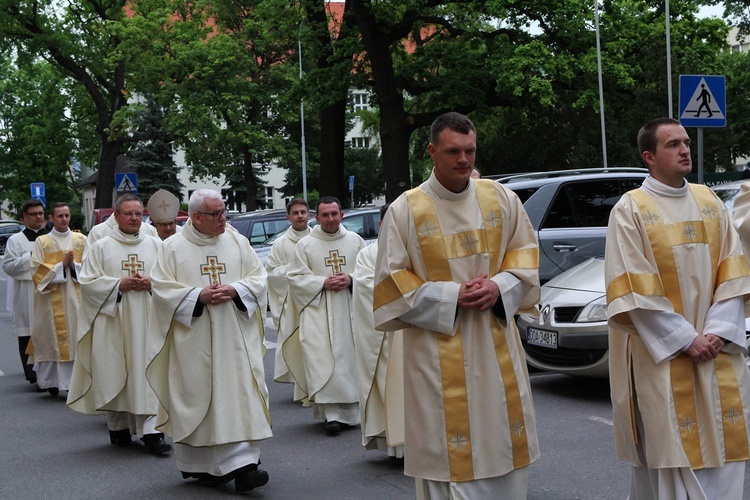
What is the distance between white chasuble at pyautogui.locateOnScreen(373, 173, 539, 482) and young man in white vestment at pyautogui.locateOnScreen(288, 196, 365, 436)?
453cm

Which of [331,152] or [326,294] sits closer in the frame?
[326,294]

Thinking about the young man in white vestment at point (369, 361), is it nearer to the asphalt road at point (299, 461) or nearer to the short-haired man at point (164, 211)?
the asphalt road at point (299, 461)

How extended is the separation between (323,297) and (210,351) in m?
2.61

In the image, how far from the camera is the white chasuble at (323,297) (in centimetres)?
954

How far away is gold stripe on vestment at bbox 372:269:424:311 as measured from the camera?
4.78m

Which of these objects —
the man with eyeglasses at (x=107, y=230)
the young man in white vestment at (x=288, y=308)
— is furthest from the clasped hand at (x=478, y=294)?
the man with eyeglasses at (x=107, y=230)

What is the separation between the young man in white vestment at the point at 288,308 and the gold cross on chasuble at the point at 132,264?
137 centimetres

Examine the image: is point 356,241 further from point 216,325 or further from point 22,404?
point 22,404

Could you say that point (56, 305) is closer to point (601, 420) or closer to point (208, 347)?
point (208, 347)

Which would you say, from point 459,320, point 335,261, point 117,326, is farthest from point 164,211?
point 459,320

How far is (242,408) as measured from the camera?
702cm

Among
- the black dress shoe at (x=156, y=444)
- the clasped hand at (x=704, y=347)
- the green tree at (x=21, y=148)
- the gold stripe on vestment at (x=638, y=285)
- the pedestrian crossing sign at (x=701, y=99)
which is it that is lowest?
the black dress shoe at (x=156, y=444)

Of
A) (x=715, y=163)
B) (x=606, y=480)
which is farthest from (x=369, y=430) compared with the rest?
(x=715, y=163)

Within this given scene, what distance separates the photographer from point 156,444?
842 centimetres
